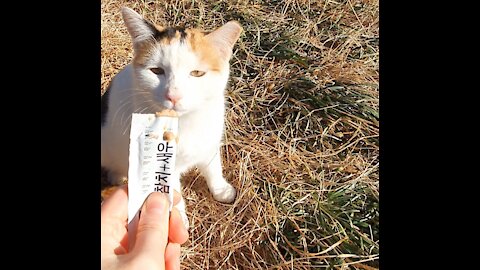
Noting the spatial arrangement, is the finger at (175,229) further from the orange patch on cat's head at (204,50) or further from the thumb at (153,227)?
the orange patch on cat's head at (204,50)

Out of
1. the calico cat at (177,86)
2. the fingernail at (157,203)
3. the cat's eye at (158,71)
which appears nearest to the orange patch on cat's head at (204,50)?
the calico cat at (177,86)

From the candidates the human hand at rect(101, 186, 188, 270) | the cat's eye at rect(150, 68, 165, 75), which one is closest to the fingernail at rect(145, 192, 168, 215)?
the human hand at rect(101, 186, 188, 270)

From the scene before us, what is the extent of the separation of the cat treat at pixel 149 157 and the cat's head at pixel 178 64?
0.07 m

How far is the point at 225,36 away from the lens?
4.18ft

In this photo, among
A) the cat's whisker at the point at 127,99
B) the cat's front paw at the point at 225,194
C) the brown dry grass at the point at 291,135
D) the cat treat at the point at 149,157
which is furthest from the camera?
the cat's front paw at the point at 225,194

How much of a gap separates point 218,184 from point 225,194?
0.05 m

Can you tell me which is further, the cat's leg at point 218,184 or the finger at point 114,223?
the cat's leg at point 218,184

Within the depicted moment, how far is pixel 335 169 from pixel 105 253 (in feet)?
3.02

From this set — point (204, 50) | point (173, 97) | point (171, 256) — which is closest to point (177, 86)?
point (173, 97)

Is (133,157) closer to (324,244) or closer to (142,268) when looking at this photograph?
(142,268)

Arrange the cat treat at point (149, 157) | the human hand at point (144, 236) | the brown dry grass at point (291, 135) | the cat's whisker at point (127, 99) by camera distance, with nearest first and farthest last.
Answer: the human hand at point (144, 236) → the cat treat at point (149, 157) → the cat's whisker at point (127, 99) → the brown dry grass at point (291, 135)

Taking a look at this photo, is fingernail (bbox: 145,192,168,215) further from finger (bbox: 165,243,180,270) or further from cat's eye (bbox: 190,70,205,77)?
cat's eye (bbox: 190,70,205,77)

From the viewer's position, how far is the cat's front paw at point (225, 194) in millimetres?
1623

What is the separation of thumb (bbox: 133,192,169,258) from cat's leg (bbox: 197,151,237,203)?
437mm
